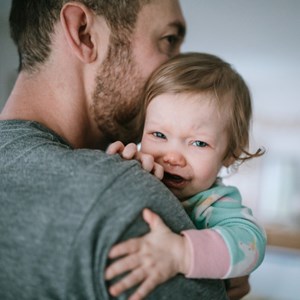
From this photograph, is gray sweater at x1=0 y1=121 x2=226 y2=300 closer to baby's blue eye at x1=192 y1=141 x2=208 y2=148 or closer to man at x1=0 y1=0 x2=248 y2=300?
man at x1=0 y1=0 x2=248 y2=300

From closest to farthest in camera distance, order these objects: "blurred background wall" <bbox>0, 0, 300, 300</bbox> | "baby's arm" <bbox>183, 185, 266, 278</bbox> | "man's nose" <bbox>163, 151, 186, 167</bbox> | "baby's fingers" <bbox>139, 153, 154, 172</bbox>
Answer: "baby's arm" <bbox>183, 185, 266, 278</bbox>
"baby's fingers" <bbox>139, 153, 154, 172</bbox>
"man's nose" <bbox>163, 151, 186, 167</bbox>
"blurred background wall" <bbox>0, 0, 300, 300</bbox>

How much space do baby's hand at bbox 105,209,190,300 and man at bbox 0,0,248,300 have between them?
0.05 ft

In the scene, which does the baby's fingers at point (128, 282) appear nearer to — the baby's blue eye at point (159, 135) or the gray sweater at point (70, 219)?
the gray sweater at point (70, 219)

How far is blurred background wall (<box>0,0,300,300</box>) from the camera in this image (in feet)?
9.11

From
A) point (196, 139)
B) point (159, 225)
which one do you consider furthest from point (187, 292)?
point (196, 139)

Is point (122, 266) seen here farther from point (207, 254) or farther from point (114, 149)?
point (114, 149)

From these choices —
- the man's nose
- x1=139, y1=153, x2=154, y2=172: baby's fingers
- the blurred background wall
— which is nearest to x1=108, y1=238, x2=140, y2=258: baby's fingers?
x1=139, y1=153, x2=154, y2=172: baby's fingers

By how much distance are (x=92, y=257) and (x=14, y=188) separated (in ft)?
0.60

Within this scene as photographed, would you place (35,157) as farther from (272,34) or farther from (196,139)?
(272,34)

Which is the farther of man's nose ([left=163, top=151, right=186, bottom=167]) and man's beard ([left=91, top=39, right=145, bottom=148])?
man's beard ([left=91, top=39, right=145, bottom=148])

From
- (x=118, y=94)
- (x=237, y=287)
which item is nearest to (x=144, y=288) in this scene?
(x=237, y=287)

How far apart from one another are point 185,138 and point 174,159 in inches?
2.3

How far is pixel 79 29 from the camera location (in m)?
1.02

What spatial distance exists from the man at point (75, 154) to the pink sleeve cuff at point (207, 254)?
1.1 inches
